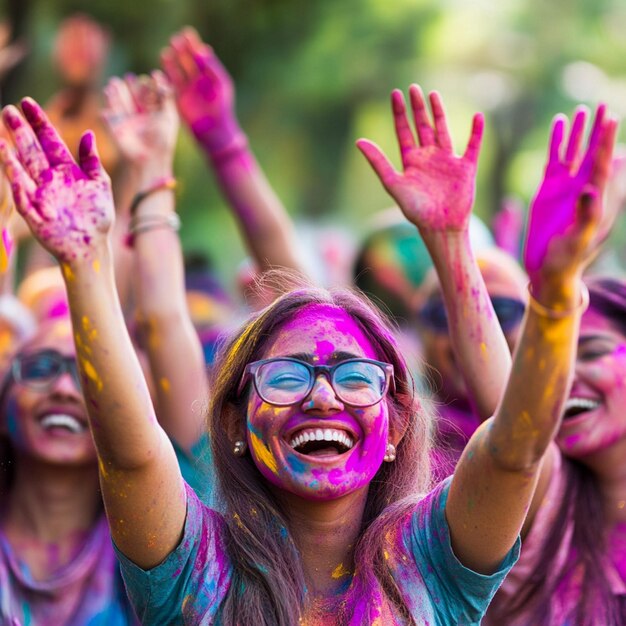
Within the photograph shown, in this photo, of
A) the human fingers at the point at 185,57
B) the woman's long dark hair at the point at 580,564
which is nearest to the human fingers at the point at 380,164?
the woman's long dark hair at the point at 580,564

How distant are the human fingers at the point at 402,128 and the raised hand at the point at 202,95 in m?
1.28

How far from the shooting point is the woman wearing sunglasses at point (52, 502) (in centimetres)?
321

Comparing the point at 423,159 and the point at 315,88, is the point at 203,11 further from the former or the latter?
the point at 423,159

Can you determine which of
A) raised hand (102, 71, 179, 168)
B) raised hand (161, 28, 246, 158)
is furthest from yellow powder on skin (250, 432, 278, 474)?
raised hand (161, 28, 246, 158)

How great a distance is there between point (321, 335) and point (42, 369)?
1236mm

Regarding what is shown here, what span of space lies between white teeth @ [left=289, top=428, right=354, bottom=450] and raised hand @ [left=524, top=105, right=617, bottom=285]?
0.44 meters

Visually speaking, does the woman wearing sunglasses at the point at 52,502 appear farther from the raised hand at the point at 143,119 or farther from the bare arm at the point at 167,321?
the raised hand at the point at 143,119

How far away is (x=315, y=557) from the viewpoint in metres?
2.30

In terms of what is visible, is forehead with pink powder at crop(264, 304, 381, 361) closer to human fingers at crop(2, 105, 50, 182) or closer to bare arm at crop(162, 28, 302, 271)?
human fingers at crop(2, 105, 50, 182)

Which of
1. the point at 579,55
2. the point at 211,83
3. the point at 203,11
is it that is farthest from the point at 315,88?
the point at 211,83

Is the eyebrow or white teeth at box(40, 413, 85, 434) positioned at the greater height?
white teeth at box(40, 413, 85, 434)

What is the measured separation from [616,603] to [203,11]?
407 inches

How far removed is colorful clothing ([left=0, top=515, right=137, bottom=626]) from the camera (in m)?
3.18

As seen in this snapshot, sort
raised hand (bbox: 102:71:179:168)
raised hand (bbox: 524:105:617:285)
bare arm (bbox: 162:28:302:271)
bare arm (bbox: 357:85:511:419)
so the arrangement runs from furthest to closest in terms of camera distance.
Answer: bare arm (bbox: 162:28:302:271)
raised hand (bbox: 102:71:179:168)
bare arm (bbox: 357:85:511:419)
raised hand (bbox: 524:105:617:285)
